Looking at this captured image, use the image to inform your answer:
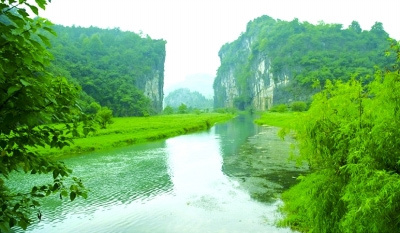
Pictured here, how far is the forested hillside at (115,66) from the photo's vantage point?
80500mm

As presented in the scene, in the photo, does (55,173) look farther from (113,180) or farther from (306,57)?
(306,57)

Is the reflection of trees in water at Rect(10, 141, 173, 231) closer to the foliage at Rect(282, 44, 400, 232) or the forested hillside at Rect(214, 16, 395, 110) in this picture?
the foliage at Rect(282, 44, 400, 232)

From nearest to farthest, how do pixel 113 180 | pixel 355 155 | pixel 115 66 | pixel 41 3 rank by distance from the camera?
pixel 41 3 → pixel 355 155 → pixel 113 180 → pixel 115 66

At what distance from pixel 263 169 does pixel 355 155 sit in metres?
13.8

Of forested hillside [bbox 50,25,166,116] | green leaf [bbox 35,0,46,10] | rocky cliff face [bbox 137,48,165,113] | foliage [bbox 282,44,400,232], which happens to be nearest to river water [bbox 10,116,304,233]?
foliage [bbox 282,44,400,232]

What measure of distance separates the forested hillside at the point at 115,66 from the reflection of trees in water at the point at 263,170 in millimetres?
49391

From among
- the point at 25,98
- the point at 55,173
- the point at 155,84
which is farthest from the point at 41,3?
the point at 155,84

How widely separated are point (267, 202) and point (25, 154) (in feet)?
39.0

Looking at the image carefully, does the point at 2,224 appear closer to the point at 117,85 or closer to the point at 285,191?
the point at 285,191

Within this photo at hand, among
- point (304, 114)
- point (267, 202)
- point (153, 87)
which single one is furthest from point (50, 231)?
point (153, 87)

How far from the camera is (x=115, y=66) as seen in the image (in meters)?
104

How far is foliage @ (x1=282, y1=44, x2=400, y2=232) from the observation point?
5.75m

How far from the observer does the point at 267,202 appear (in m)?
13.8

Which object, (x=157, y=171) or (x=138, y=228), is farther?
(x=157, y=171)
